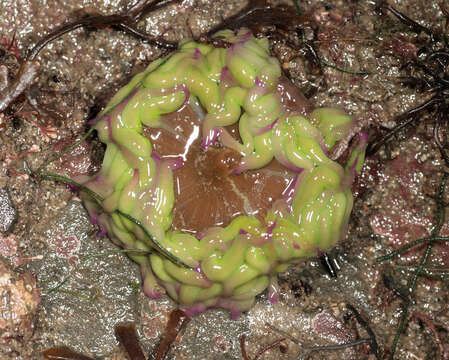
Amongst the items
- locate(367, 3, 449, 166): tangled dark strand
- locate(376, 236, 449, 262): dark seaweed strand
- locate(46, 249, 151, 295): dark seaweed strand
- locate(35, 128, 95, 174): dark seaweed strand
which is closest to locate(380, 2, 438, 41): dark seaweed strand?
locate(367, 3, 449, 166): tangled dark strand

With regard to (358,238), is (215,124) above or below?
above

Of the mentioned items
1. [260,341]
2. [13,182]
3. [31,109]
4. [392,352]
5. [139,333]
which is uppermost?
[31,109]

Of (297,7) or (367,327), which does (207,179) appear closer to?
(297,7)

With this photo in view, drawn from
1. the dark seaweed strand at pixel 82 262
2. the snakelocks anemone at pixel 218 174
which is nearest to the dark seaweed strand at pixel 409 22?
the snakelocks anemone at pixel 218 174

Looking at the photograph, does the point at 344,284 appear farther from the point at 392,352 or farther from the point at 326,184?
the point at 326,184

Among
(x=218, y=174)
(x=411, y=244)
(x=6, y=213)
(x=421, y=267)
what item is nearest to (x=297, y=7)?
(x=218, y=174)

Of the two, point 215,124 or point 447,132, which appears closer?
point 215,124

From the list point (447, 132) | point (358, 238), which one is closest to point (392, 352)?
point (358, 238)

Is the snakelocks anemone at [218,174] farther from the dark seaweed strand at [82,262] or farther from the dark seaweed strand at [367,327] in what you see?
the dark seaweed strand at [367,327]

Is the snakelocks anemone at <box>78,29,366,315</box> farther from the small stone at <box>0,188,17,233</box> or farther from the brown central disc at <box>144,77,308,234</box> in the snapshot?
the small stone at <box>0,188,17,233</box>
